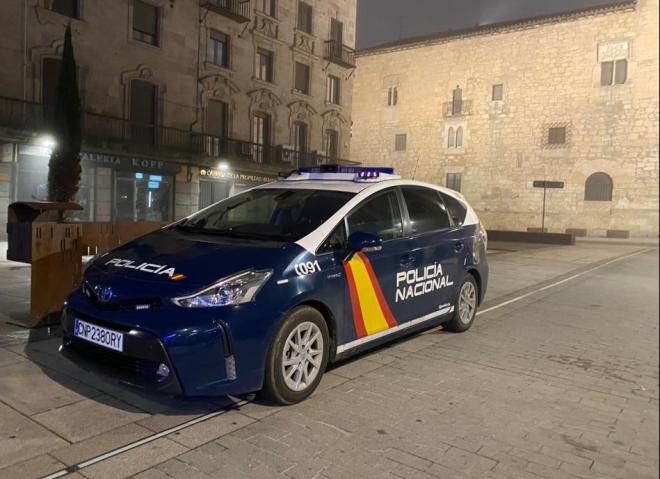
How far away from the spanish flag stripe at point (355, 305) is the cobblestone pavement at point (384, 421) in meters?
0.39

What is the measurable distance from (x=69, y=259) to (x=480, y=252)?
14.3 feet

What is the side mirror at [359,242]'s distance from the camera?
13.0 ft

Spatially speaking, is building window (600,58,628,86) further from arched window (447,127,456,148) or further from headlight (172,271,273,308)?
headlight (172,271,273,308)

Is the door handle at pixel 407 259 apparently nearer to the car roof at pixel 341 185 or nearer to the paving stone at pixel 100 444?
the car roof at pixel 341 185

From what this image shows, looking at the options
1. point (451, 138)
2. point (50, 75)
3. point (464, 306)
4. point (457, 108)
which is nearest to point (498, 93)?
point (457, 108)

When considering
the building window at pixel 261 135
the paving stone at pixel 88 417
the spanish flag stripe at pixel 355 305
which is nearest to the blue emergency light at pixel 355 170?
the spanish flag stripe at pixel 355 305

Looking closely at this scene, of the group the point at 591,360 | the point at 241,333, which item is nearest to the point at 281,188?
the point at 241,333

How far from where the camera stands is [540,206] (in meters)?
37.0

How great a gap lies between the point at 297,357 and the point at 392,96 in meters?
39.0

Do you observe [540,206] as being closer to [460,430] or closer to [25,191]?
[25,191]

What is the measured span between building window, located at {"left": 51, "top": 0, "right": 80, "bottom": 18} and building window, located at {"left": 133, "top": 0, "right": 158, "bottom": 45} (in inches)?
77.8

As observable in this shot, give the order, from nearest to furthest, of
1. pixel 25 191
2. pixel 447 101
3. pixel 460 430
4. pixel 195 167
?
pixel 460 430 → pixel 25 191 → pixel 195 167 → pixel 447 101

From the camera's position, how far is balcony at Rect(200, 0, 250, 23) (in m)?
15.0

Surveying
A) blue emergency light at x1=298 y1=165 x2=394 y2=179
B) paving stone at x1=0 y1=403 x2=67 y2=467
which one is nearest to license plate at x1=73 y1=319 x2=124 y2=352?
paving stone at x1=0 y1=403 x2=67 y2=467
